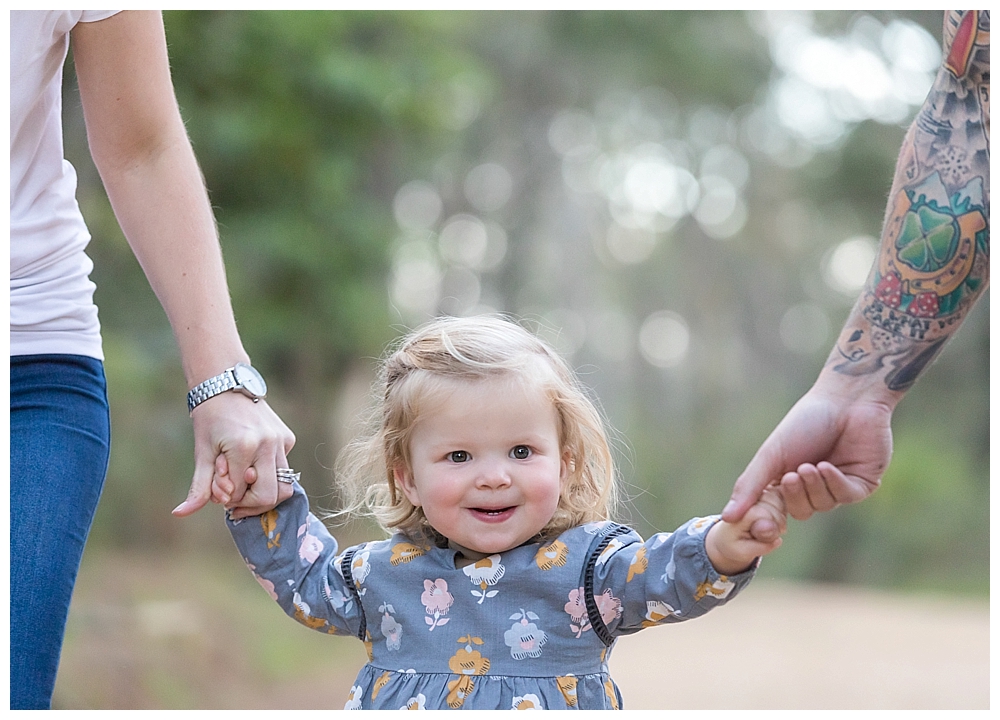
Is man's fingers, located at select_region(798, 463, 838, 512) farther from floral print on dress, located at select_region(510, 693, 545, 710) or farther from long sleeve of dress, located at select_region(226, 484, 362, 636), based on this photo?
long sleeve of dress, located at select_region(226, 484, 362, 636)

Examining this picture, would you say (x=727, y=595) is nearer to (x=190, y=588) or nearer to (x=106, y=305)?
(x=106, y=305)

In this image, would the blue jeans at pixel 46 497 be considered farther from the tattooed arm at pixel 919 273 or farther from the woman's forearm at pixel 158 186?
the tattooed arm at pixel 919 273

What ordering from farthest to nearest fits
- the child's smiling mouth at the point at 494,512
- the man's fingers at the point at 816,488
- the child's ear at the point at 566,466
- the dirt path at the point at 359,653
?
the dirt path at the point at 359,653, the child's ear at the point at 566,466, the child's smiling mouth at the point at 494,512, the man's fingers at the point at 816,488

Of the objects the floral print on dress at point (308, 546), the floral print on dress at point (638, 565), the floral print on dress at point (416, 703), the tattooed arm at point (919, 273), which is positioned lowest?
the floral print on dress at point (416, 703)

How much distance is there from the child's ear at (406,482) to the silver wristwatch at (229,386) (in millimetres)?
286

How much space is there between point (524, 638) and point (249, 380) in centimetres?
63

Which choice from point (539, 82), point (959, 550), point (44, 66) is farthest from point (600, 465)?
point (539, 82)

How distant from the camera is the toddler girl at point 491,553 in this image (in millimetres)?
1721

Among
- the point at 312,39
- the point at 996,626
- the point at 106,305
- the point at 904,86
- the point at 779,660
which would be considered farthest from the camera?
the point at 904,86

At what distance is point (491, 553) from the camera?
1.82 m

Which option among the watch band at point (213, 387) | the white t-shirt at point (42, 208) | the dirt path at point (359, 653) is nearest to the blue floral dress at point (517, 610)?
the watch band at point (213, 387)

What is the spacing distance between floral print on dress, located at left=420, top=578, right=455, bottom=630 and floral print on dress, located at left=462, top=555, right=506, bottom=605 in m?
0.04

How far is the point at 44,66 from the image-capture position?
5.64ft
